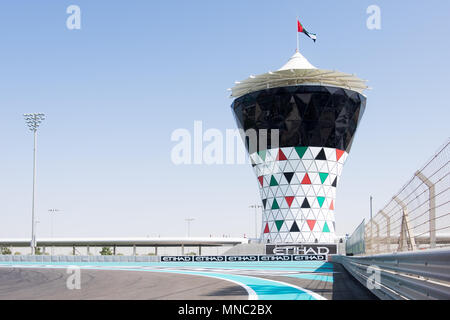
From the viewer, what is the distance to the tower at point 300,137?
76750mm

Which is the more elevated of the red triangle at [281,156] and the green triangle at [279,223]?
the red triangle at [281,156]

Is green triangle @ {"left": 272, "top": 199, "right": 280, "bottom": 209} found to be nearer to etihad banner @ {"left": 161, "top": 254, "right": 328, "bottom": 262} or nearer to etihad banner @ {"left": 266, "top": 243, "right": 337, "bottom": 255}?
etihad banner @ {"left": 266, "top": 243, "right": 337, "bottom": 255}

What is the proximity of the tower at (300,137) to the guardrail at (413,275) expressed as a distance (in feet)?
208

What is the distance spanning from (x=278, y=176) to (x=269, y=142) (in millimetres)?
5054

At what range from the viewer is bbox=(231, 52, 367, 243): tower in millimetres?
76750

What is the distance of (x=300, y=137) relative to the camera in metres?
78.0

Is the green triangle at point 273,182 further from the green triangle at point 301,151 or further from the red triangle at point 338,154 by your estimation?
the red triangle at point 338,154

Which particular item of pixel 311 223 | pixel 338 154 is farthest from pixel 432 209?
pixel 338 154

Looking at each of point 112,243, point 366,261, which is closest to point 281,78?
point 112,243

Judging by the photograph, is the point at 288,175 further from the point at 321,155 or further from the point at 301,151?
the point at 321,155

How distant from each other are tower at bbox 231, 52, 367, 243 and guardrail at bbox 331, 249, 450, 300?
6331 centimetres

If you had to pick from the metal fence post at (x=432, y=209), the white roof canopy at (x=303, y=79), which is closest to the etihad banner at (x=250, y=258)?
Result: the white roof canopy at (x=303, y=79)

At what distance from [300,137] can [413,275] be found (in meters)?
69.4
